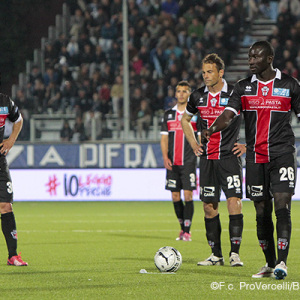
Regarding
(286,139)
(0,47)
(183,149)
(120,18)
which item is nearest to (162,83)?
(120,18)

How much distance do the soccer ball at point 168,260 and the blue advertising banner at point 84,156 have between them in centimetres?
1191

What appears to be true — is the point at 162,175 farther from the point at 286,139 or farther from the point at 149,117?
the point at 286,139

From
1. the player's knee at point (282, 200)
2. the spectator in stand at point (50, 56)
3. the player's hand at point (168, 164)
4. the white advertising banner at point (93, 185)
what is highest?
the spectator in stand at point (50, 56)

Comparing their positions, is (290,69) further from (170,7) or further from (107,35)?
(107,35)

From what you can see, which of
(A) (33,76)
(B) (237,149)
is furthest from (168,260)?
(A) (33,76)

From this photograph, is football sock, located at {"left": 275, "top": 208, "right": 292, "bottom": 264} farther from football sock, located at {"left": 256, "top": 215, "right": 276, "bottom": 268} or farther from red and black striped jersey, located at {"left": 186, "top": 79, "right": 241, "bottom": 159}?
red and black striped jersey, located at {"left": 186, "top": 79, "right": 241, "bottom": 159}

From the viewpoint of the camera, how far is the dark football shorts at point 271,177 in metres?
6.85

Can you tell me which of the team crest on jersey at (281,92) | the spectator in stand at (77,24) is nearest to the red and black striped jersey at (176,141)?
the team crest on jersey at (281,92)

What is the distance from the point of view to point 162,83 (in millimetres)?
22547

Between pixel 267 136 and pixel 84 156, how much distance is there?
13.1 metres

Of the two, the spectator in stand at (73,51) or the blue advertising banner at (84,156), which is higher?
the spectator in stand at (73,51)

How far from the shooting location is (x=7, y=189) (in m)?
8.02

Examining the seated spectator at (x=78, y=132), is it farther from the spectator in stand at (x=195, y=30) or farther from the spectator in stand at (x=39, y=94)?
the spectator in stand at (x=195, y=30)

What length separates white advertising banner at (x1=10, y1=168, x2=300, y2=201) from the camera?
62.5 ft
